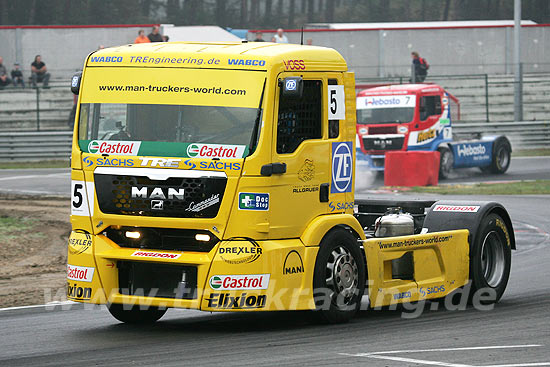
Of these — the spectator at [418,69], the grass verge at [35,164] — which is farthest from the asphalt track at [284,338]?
the spectator at [418,69]

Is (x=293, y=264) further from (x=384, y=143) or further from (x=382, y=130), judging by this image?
(x=382, y=130)

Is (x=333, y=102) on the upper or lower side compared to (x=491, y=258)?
upper

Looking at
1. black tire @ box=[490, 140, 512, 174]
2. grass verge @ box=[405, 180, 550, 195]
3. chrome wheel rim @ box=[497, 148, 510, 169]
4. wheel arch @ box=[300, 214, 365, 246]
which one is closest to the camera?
wheel arch @ box=[300, 214, 365, 246]

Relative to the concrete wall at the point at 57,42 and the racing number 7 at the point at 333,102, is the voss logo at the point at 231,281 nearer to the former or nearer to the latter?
the racing number 7 at the point at 333,102

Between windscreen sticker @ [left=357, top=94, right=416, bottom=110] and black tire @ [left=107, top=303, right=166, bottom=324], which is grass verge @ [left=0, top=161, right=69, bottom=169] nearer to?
windscreen sticker @ [left=357, top=94, right=416, bottom=110]

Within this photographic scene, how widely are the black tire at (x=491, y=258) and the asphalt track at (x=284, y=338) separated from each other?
24 centimetres

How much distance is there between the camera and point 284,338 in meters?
8.79

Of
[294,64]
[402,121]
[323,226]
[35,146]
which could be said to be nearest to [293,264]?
[323,226]

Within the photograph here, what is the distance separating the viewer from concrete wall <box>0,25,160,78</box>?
121 ft

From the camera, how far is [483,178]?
28.2m

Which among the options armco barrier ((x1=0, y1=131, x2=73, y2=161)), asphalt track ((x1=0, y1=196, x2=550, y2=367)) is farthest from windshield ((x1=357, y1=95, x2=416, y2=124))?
asphalt track ((x1=0, y1=196, x2=550, y2=367))

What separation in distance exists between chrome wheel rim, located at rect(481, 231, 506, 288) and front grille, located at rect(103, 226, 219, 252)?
3.48m

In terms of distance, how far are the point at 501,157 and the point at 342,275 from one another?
20.7 metres

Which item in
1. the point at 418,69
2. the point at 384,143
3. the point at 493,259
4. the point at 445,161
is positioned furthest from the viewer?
the point at 418,69
